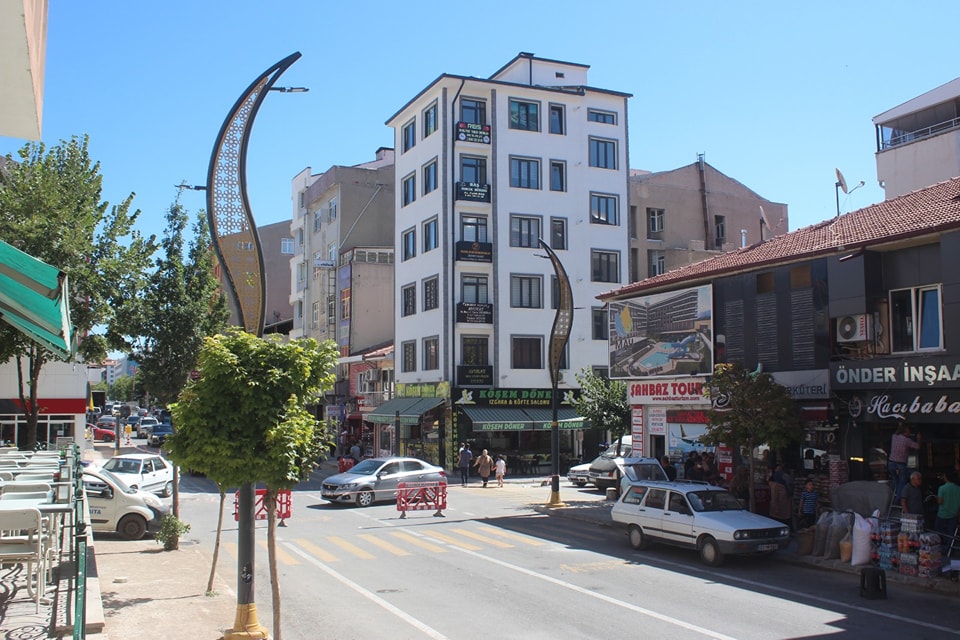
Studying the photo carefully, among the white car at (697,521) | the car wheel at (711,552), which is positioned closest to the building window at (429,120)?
the white car at (697,521)

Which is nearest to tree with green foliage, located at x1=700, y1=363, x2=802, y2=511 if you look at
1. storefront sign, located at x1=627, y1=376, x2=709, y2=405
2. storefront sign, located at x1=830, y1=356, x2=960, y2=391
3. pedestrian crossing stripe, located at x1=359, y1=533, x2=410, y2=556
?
storefront sign, located at x1=830, y1=356, x2=960, y2=391

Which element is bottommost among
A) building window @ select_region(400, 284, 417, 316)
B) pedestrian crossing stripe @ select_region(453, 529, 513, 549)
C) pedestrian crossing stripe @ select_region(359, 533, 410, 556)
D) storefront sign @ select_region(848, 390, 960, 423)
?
pedestrian crossing stripe @ select_region(453, 529, 513, 549)

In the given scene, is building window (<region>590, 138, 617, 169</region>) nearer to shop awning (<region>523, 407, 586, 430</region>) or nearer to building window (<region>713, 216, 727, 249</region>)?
building window (<region>713, 216, 727, 249</region>)

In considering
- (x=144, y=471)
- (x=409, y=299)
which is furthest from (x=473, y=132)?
(x=144, y=471)

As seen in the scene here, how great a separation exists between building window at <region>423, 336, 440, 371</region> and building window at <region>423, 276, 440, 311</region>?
1.70m

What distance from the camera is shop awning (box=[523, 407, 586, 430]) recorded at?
39969 millimetres

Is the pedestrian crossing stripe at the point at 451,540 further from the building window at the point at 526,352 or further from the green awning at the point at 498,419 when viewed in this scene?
the building window at the point at 526,352

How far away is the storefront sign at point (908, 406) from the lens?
17219 mm

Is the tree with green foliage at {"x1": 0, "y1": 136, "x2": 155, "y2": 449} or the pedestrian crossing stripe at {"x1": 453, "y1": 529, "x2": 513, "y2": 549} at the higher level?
the tree with green foliage at {"x1": 0, "y1": 136, "x2": 155, "y2": 449}

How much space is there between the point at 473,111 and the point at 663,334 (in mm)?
21696

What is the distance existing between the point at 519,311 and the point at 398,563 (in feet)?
86.3

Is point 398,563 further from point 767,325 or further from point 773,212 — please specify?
point 773,212

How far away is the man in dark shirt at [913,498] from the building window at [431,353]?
27899mm

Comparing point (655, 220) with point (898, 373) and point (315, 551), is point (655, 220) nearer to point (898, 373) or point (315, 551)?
point (898, 373)
